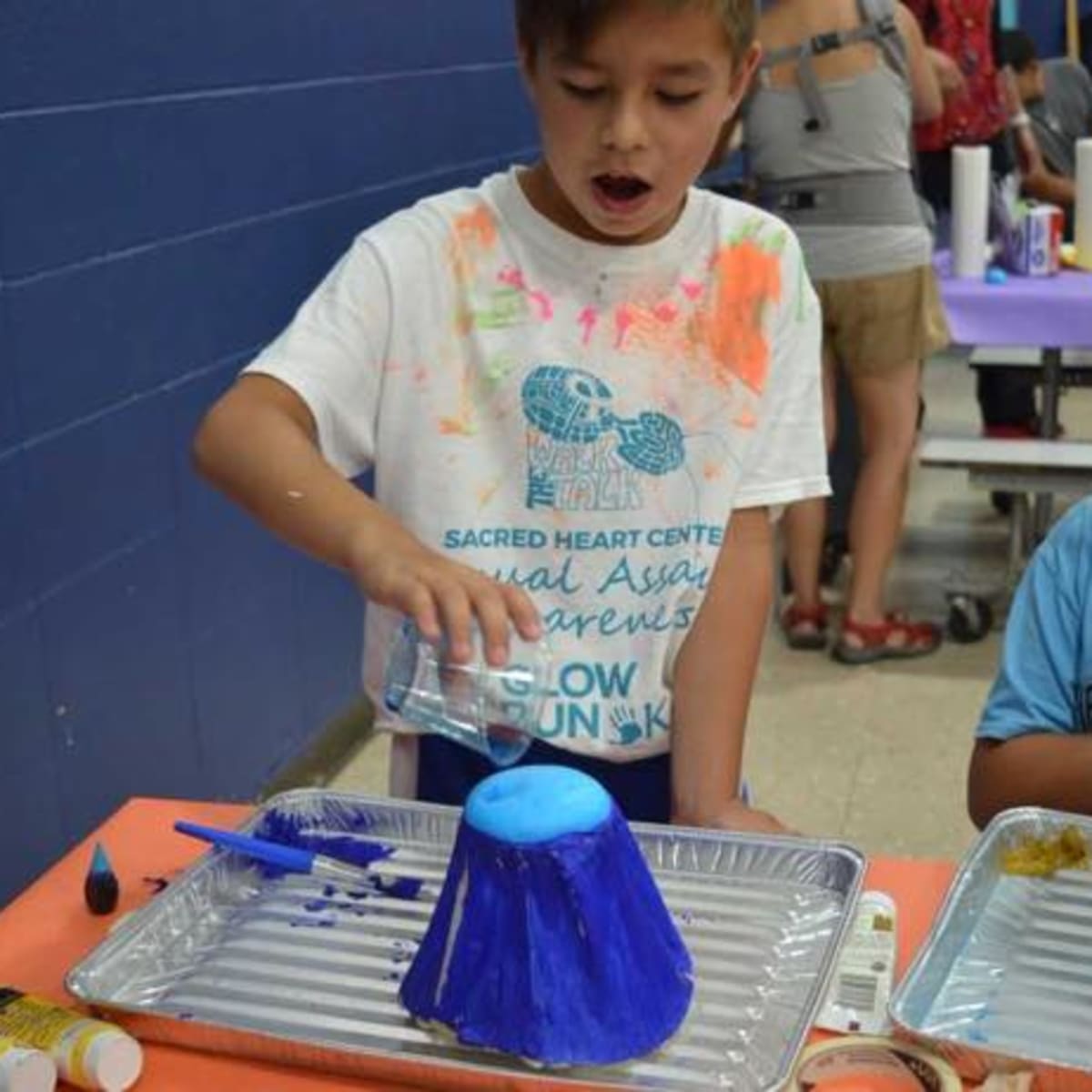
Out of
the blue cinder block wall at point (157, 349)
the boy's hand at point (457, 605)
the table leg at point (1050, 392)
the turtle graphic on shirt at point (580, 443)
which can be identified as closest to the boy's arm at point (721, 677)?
the turtle graphic on shirt at point (580, 443)

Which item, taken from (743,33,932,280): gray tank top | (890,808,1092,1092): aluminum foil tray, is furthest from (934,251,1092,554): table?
(890,808,1092,1092): aluminum foil tray

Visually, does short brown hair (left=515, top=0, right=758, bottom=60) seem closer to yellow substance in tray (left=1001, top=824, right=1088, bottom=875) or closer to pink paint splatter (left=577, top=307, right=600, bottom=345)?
pink paint splatter (left=577, top=307, right=600, bottom=345)

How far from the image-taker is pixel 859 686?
12.1 ft

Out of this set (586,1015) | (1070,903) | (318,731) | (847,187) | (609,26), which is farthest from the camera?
(847,187)

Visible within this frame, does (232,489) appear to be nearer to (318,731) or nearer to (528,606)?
(528,606)

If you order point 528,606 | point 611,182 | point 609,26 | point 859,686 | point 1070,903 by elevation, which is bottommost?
point 859,686

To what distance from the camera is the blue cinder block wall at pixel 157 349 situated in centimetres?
224

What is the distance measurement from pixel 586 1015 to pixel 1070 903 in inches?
14.1

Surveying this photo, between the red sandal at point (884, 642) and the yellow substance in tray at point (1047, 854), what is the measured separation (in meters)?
2.66

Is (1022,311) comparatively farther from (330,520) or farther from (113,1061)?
(113,1061)

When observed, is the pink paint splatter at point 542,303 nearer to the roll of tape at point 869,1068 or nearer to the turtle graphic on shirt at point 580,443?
the turtle graphic on shirt at point 580,443

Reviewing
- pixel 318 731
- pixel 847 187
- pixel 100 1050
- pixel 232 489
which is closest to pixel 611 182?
pixel 232 489

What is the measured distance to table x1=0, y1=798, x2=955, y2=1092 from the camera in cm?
99

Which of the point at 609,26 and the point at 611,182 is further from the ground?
the point at 609,26
